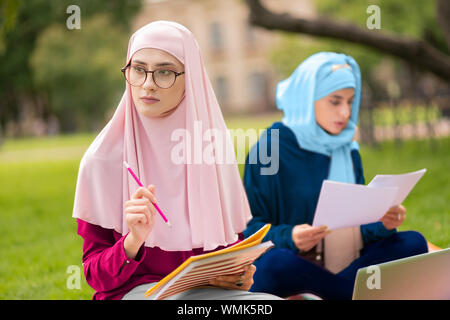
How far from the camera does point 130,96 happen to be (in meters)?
1.90

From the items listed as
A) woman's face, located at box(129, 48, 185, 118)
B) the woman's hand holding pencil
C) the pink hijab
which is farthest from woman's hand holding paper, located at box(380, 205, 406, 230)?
the woman's hand holding pencil

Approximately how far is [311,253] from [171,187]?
1.12m

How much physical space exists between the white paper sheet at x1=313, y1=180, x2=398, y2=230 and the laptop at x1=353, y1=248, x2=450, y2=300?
1.40 feet

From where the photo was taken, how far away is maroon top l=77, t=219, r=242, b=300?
5.69 ft

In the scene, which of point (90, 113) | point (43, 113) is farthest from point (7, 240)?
point (43, 113)

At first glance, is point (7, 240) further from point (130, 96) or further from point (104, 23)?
point (104, 23)

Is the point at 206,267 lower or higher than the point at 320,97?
lower

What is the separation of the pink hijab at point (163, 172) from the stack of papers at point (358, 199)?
0.55 meters

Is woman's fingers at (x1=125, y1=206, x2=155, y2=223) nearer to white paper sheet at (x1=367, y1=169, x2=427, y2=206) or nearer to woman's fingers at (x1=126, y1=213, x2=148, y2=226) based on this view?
woman's fingers at (x1=126, y1=213, x2=148, y2=226)

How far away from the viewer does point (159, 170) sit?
1.87m

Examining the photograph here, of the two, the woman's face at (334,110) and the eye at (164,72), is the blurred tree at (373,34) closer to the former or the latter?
the woman's face at (334,110)

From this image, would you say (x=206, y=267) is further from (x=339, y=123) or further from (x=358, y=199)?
(x=339, y=123)

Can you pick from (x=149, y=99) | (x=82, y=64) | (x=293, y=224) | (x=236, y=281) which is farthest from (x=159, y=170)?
(x=82, y=64)

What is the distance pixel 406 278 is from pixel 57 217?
17.1ft
